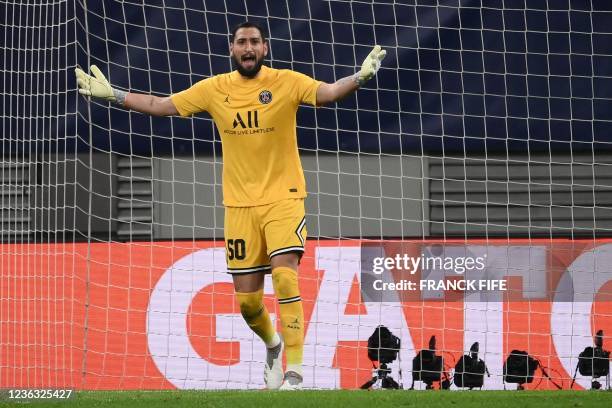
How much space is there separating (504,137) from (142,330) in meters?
3.29

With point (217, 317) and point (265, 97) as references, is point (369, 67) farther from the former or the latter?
point (217, 317)

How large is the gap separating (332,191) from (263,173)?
10.3 feet

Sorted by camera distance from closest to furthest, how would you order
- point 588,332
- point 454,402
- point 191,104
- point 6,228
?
point 454,402
point 191,104
point 588,332
point 6,228

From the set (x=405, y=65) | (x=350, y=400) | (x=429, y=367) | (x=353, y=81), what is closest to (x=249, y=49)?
(x=353, y=81)

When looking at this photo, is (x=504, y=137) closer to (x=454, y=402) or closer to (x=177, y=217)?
(x=177, y=217)

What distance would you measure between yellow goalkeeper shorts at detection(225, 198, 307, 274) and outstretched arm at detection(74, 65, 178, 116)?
0.76m

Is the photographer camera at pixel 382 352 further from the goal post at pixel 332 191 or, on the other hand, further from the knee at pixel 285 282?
the knee at pixel 285 282

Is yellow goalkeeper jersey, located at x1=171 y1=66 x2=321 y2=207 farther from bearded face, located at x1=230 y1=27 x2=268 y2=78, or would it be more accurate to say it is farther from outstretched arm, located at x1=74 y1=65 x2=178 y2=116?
outstretched arm, located at x1=74 y1=65 x2=178 y2=116

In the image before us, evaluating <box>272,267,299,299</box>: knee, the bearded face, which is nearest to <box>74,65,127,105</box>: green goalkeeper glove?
the bearded face

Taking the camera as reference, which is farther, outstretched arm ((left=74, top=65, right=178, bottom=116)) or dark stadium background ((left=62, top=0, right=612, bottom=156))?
dark stadium background ((left=62, top=0, right=612, bottom=156))

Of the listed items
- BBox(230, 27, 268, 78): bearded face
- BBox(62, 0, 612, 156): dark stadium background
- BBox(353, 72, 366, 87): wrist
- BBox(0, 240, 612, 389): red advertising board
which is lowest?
BBox(0, 240, 612, 389): red advertising board

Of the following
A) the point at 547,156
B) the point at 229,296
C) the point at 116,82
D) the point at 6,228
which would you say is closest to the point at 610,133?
the point at 547,156

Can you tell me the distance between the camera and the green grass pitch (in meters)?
Result: 7.25

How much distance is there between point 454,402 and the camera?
7363mm
